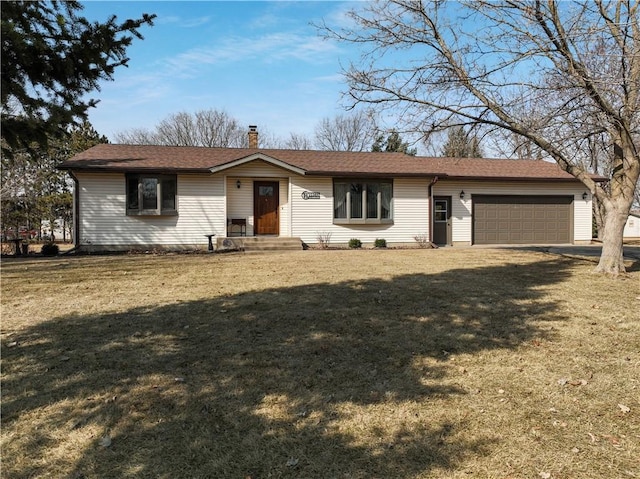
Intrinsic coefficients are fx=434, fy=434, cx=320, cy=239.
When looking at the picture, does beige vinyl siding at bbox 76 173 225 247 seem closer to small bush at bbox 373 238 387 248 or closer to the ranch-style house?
the ranch-style house

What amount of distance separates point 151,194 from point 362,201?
818 cm

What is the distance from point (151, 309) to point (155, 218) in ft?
34.8

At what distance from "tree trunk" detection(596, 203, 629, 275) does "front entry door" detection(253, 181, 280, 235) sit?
11.4 m

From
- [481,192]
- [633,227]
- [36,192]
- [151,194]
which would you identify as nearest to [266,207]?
[151,194]

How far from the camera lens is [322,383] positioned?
3852 millimetres

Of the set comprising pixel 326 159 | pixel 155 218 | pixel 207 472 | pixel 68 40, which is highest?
pixel 326 159

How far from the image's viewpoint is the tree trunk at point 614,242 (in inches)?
367

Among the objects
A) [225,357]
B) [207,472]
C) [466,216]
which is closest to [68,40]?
[225,357]

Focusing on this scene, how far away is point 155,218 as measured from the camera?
53.3ft

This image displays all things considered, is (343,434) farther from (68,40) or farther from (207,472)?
(68,40)

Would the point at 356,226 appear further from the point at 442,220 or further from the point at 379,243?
the point at 442,220

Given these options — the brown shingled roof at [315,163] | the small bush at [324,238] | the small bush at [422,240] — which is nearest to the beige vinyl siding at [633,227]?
the brown shingled roof at [315,163]

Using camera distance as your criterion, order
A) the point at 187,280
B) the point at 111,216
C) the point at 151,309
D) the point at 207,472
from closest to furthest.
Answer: the point at 207,472 → the point at 151,309 → the point at 187,280 → the point at 111,216

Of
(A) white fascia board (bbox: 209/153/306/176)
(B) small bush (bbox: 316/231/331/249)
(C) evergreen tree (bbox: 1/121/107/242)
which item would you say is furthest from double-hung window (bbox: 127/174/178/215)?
(C) evergreen tree (bbox: 1/121/107/242)
